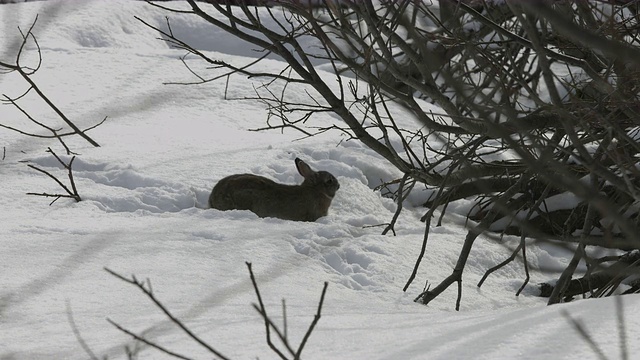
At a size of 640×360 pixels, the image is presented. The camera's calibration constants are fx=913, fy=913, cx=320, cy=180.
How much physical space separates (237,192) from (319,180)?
74cm

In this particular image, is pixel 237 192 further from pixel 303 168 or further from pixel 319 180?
pixel 303 168

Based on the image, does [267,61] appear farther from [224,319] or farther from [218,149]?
[224,319]

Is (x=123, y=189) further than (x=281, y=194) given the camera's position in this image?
No

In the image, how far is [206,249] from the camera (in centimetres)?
514

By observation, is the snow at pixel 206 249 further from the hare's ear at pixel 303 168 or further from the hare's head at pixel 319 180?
the hare's ear at pixel 303 168

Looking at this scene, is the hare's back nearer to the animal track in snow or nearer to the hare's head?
the animal track in snow

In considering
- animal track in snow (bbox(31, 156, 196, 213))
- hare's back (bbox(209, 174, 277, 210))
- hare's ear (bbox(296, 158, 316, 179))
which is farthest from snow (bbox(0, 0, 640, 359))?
hare's ear (bbox(296, 158, 316, 179))

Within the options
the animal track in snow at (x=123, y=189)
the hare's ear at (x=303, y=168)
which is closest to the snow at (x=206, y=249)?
the animal track in snow at (x=123, y=189)

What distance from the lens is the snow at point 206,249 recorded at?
2.87m

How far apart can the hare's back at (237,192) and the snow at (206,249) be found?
0.16 m

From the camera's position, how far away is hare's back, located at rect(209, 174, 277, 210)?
6.48m

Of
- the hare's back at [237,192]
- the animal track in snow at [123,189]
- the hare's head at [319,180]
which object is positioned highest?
the hare's head at [319,180]

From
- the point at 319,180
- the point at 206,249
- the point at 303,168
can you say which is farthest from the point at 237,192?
the point at 206,249

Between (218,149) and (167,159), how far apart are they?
1.98ft
